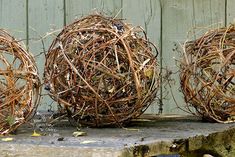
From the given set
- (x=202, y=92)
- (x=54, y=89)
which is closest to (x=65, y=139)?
(x=54, y=89)

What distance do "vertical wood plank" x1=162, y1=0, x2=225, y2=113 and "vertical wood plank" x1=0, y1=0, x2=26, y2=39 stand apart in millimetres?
465

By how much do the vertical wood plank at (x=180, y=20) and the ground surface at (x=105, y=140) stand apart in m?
0.46

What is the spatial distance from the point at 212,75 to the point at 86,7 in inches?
25.0

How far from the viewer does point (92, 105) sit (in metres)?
1.51

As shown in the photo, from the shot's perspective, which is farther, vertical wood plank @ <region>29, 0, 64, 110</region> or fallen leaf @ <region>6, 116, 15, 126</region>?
vertical wood plank @ <region>29, 0, 64, 110</region>

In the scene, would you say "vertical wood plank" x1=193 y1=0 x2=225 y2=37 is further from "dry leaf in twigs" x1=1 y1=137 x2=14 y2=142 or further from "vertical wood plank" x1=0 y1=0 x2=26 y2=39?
"dry leaf in twigs" x1=1 y1=137 x2=14 y2=142

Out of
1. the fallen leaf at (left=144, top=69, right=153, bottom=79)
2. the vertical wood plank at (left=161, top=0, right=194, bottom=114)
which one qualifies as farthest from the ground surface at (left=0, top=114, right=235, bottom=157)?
the vertical wood plank at (left=161, top=0, right=194, bottom=114)

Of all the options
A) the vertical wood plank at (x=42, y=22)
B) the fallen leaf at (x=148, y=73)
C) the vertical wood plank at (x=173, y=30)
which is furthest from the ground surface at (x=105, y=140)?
the vertical wood plank at (x=42, y=22)

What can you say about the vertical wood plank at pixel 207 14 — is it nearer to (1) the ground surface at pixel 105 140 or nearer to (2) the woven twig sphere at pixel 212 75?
(2) the woven twig sphere at pixel 212 75

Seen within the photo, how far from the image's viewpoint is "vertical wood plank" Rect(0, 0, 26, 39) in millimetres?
2227

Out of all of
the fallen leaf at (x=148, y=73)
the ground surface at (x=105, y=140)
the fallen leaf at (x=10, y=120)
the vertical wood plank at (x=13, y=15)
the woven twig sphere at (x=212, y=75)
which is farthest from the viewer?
the vertical wood plank at (x=13, y=15)

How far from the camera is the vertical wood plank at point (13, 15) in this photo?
223 centimetres

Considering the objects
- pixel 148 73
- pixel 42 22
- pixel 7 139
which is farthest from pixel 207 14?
pixel 7 139

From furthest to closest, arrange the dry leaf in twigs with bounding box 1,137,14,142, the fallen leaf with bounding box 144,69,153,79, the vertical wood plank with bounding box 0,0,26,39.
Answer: the vertical wood plank with bounding box 0,0,26,39 < the fallen leaf with bounding box 144,69,153,79 < the dry leaf in twigs with bounding box 1,137,14,142
